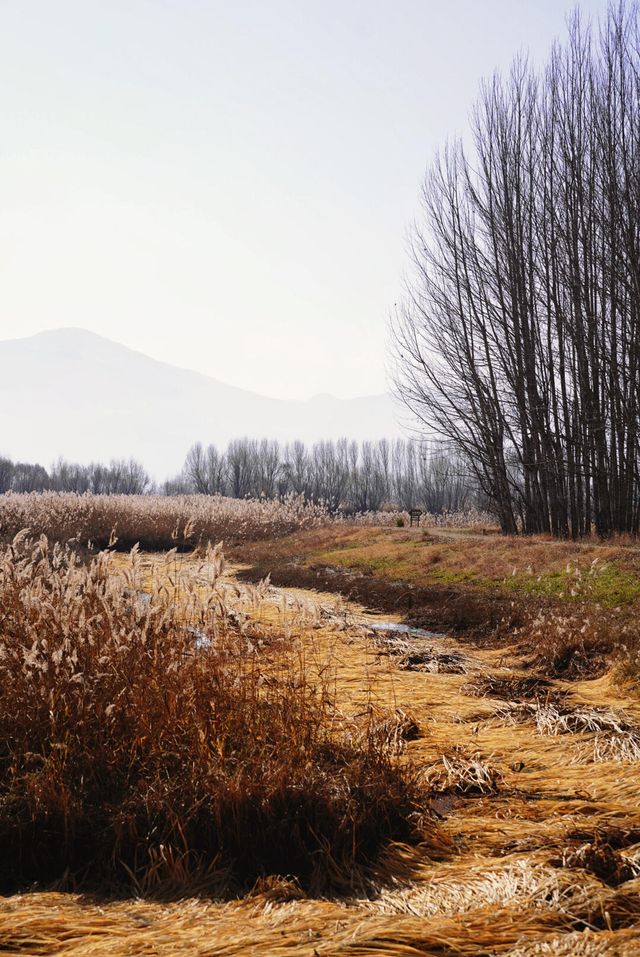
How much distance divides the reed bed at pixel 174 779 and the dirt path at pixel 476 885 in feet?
0.74

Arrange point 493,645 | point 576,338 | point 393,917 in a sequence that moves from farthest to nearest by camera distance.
Answer: point 576,338, point 493,645, point 393,917

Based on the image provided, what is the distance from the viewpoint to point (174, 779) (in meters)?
3.63

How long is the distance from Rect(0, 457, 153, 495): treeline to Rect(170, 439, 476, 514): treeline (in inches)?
353

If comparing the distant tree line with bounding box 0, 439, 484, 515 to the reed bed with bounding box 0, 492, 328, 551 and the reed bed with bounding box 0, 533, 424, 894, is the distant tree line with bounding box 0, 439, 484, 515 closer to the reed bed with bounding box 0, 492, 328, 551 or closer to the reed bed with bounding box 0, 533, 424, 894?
the reed bed with bounding box 0, 492, 328, 551

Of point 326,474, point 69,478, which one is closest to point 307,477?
point 326,474

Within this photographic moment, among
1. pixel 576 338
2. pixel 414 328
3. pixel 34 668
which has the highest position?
pixel 414 328

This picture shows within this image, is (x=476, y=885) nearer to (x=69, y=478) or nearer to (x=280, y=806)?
(x=280, y=806)

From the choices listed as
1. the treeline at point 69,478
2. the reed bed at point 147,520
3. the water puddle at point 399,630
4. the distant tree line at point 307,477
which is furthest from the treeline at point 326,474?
the water puddle at point 399,630

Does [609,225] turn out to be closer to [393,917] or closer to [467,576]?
[467,576]

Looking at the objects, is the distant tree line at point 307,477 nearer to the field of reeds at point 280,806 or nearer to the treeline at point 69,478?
the treeline at point 69,478

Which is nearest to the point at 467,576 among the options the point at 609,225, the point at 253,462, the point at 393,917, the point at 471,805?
the point at 609,225

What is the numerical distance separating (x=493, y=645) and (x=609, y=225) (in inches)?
457

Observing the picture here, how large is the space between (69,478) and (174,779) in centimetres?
8886

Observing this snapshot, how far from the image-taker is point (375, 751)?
396cm
